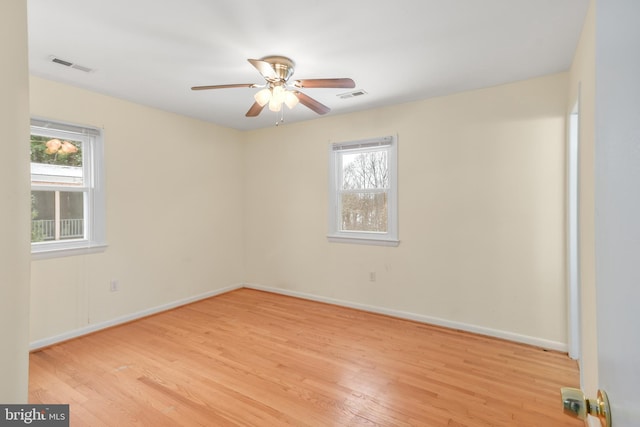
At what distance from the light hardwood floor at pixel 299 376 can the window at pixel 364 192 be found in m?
1.12

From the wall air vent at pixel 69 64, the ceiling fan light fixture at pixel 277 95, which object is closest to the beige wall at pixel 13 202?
the ceiling fan light fixture at pixel 277 95

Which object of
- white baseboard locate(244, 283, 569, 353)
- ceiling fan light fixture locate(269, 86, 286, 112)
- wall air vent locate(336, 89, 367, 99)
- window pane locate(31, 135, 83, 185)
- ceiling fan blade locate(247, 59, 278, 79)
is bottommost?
white baseboard locate(244, 283, 569, 353)

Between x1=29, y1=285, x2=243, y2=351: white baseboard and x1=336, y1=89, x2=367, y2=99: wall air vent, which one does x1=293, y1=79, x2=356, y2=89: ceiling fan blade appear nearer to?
x1=336, y1=89, x2=367, y2=99: wall air vent

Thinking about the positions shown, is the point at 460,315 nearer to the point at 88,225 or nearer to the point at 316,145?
the point at 316,145

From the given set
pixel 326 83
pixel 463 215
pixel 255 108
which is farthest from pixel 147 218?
pixel 463 215

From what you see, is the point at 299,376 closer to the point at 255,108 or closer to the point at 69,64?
the point at 255,108

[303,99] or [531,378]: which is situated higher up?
[303,99]

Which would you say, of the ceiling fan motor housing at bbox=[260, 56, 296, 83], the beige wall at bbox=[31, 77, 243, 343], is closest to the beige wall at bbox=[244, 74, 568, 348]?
the beige wall at bbox=[31, 77, 243, 343]

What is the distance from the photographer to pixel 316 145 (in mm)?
4375

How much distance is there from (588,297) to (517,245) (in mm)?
1350

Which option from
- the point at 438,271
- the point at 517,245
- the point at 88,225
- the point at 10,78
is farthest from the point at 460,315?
the point at 88,225

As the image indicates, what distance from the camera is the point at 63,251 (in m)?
3.12

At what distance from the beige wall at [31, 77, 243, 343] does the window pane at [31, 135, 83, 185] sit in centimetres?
25

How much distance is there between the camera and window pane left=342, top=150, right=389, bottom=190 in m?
3.95
